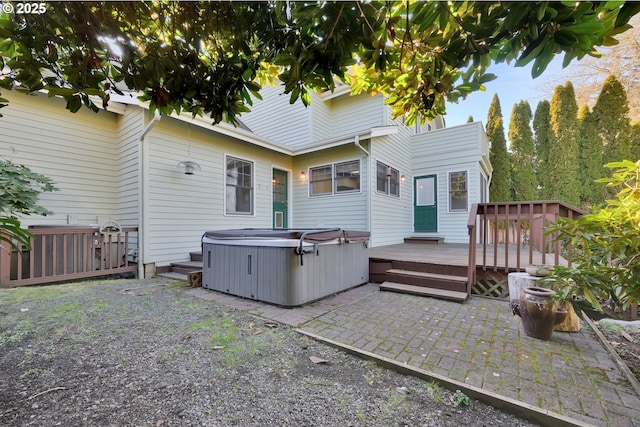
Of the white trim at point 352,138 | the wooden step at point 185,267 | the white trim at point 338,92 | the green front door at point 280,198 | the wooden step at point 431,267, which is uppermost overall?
the white trim at point 338,92

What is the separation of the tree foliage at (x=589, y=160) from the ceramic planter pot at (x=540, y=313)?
11289 millimetres

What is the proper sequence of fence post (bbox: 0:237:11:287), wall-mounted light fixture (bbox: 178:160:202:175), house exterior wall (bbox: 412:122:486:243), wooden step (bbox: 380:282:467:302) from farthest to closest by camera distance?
house exterior wall (bbox: 412:122:486:243), wall-mounted light fixture (bbox: 178:160:202:175), fence post (bbox: 0:237:11:287), wooden step (bbox: 380:282:467:302)

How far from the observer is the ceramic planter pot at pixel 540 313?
2.63m

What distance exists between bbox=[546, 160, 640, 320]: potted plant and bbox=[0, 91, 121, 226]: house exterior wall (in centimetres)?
774

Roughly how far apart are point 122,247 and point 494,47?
6.75 meters

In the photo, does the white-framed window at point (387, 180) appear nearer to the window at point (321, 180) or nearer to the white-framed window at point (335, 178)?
the white-framed window at point (335, 178)

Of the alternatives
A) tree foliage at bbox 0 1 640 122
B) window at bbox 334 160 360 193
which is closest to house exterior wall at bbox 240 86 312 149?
window at bbox 334 160 360 193

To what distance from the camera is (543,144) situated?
37.3ft

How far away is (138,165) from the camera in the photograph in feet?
17.8

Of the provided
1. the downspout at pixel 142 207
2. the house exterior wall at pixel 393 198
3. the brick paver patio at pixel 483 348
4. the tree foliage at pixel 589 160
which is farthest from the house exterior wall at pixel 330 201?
Answer: the tree foliage at pixel 589 160

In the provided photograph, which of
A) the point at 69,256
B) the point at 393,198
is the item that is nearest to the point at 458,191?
the point at 393,198

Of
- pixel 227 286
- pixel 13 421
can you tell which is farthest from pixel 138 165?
pixel 13 421

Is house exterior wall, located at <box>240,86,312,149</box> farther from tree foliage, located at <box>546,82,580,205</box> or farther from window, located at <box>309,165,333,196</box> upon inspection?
tree foliage, located at <box>546,82,580,205</box>

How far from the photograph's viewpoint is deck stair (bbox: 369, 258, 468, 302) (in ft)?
13.4
